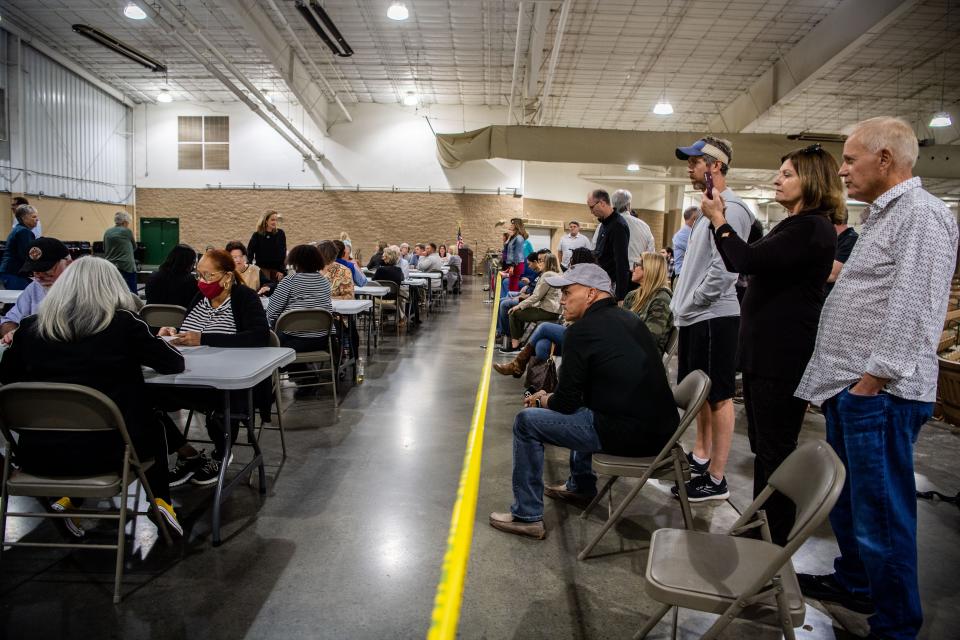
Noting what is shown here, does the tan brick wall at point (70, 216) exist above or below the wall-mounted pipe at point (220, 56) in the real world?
below

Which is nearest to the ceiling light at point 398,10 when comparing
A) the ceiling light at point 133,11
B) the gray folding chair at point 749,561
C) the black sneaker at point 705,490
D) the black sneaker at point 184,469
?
the ceiling light at point 133,11

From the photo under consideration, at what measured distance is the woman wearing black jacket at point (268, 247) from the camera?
23.7 feet

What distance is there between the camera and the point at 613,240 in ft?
15.6

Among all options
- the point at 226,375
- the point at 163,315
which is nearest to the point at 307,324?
the point at 163,315

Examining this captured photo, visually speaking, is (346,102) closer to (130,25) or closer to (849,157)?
(130,25)

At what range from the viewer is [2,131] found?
13.6 meters

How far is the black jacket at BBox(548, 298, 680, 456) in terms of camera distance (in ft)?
8.15

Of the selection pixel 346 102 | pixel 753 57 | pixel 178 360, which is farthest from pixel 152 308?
pixel 346 102

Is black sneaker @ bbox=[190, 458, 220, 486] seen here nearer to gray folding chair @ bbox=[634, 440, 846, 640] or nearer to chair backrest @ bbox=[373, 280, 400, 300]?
gray folding chair @ bbox=[634, 440, 846, 640]

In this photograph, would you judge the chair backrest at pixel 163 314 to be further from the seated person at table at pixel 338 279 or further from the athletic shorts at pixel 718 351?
the athletic shorts at pixel 718 351

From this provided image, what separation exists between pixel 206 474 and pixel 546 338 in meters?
2.55

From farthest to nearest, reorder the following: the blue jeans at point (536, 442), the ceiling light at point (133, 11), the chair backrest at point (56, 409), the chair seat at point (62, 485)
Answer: the ceiling light at point (133, 11)
the blue jeans at point (536, 442)
the chair seat at point (62, 485)
the chair backrest at point (56, 409)

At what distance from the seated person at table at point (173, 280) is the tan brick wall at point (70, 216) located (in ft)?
40.6

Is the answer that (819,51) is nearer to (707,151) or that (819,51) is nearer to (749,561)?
(707,151)
